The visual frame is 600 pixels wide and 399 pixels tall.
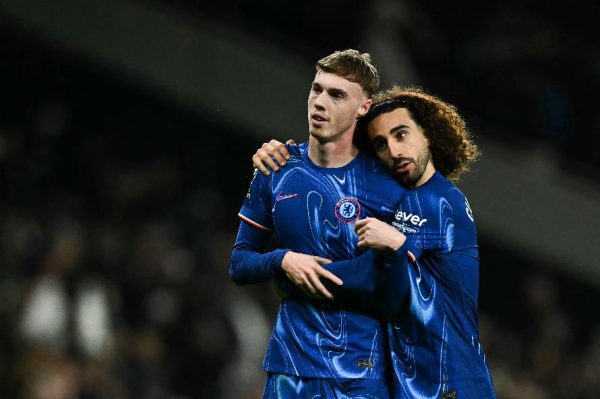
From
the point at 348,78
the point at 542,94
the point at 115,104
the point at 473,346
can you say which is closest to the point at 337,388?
the point at 473,346

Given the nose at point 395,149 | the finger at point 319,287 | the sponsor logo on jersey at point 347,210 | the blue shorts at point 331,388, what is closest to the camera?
the finger at point 319,287

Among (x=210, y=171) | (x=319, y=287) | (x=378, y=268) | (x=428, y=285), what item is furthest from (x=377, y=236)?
(x=210, y=171)

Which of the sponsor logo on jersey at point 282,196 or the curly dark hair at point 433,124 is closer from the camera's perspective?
the sponsor logo on jersey at point 282,196

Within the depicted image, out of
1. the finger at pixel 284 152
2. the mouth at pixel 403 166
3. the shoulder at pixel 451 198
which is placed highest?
the finger at pixel 284 152

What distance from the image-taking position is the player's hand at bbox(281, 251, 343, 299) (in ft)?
15.6

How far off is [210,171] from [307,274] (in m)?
7.06

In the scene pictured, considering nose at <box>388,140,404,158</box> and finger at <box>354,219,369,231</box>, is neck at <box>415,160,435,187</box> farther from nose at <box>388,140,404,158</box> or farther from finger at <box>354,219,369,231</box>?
finger at <box>354,219,369,231</box>

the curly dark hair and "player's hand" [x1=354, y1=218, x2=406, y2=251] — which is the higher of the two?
the curly dark hair

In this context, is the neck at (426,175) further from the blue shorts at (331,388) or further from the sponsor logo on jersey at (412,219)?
the blue shorts at (331,388)

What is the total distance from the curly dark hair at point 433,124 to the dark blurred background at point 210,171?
12.2 feet

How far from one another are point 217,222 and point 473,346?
6104 mm

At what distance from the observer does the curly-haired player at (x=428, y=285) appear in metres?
4.88

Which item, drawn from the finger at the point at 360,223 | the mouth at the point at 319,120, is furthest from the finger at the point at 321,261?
the mouth at the point at 319,120

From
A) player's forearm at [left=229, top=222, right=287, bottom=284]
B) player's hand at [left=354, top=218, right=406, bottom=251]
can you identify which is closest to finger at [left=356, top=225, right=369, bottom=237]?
player's hand at [left=354, top=218, right=406, bottom=251]
